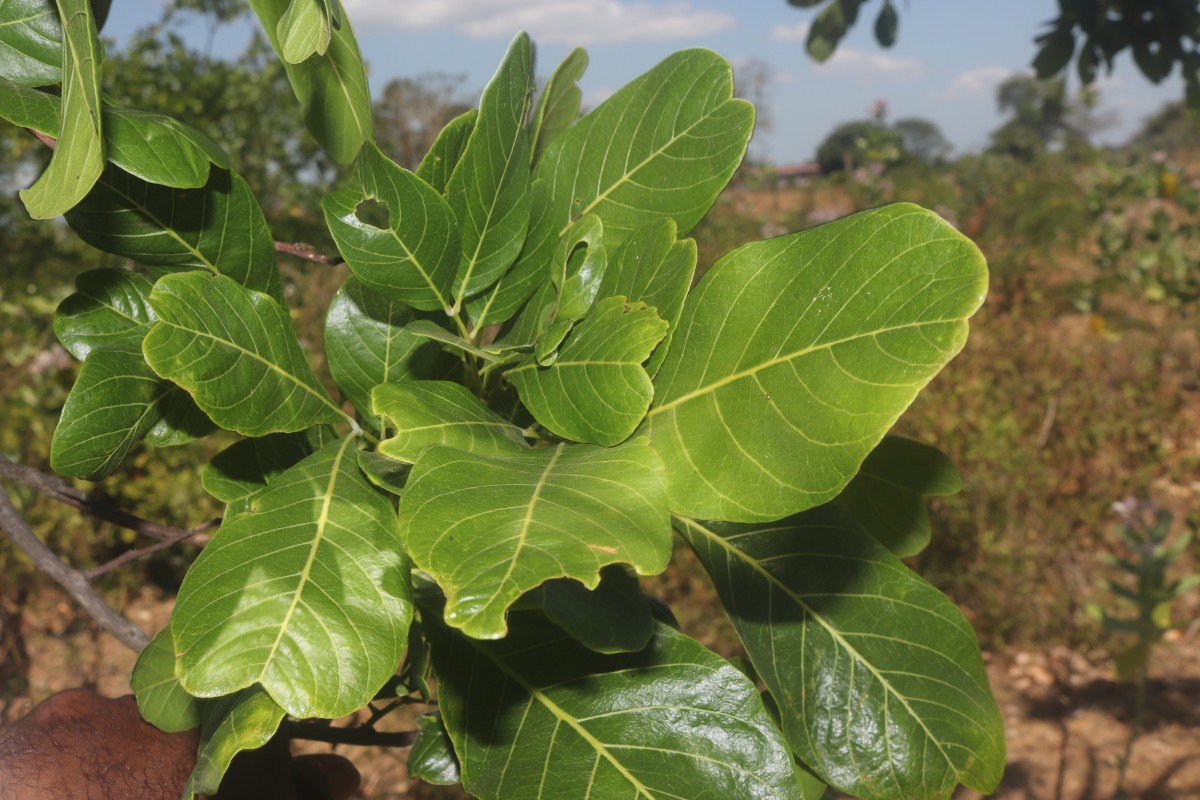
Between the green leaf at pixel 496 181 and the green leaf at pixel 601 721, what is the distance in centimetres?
25

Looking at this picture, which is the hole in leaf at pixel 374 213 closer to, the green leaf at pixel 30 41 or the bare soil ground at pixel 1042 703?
the green leaf at pixel 30 41

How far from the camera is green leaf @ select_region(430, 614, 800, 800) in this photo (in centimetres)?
57

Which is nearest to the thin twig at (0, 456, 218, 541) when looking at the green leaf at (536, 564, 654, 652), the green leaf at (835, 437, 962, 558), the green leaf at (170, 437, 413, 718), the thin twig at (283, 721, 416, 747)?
the thin twig at (283, 721, 416, 747)

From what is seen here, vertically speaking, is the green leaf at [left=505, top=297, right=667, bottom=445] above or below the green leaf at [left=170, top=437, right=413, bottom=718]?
Answer: above

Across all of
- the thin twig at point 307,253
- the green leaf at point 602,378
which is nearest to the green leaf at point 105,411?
the thin twig at point 307,253

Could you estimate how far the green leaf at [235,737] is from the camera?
52 centimetres

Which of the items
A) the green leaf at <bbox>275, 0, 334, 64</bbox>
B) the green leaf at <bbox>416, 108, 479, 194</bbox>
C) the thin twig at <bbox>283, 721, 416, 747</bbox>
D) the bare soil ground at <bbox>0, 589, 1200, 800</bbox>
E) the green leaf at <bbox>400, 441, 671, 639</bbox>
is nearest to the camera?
the green leaf at <bbox>400, 441, 671, 639</bbox>

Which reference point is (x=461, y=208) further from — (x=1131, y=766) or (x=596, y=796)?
(x=1131, y=766)

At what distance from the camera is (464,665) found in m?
0.62

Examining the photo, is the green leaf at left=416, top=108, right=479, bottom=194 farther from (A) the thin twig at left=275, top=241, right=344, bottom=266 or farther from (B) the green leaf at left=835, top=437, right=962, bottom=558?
(B) the green leaf at left=835, top=437, right=962, bottom=558

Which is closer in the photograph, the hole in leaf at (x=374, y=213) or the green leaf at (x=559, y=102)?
the hole in leaf at (x=374, y=213)

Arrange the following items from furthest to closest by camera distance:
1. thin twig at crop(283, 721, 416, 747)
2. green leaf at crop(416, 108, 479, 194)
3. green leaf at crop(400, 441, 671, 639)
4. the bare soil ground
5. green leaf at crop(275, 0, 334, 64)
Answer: the bare soil ground, thin twig at crop(283, 721, 416, 747), green leaf at crop(416, 108, 479, 194), green leaf at crop(275, 0, 334, 64), green leaf at crop(400, 441, 671, 639)

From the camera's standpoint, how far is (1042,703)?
3.58m

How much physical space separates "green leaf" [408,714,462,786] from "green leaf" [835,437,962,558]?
14.9 inches
